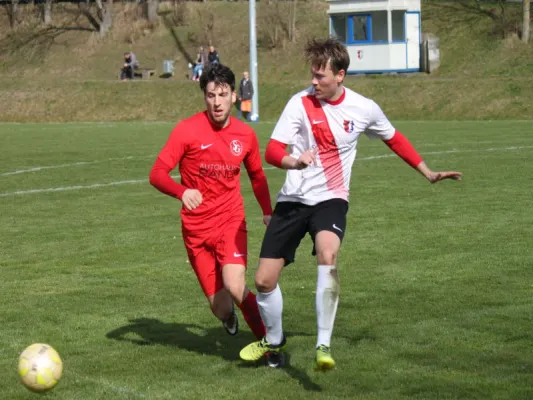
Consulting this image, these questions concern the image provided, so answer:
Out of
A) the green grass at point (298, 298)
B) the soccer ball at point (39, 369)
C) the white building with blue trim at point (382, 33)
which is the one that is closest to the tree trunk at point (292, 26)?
the white building with blue trim at point (382, 33)

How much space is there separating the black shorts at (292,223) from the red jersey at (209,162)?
1.09 ft

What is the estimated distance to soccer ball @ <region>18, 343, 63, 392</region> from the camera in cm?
577

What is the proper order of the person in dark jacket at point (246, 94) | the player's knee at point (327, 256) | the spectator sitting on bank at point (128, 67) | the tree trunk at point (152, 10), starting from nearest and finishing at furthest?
1. the player's knee at point (327, 256)
2. the person in dark jacket at point (246, 94)
3. the spectator sitting on bank at point (128, 67)
4. the tree trunk at point (152, 10)

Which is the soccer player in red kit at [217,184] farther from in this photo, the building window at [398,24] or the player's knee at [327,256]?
the building window at [398,24]

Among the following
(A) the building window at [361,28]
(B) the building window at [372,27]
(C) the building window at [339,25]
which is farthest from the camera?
(C) the building window at [339,25]

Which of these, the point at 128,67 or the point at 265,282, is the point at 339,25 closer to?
the point at 128,67

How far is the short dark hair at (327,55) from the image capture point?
21.0 ft

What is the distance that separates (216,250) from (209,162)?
58 centimetres

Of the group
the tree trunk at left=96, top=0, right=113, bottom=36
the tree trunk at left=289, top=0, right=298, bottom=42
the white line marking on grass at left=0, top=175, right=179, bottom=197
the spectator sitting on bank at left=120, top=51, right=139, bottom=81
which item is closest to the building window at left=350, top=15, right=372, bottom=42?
the tree trunk at left=289, top=0, right=298, bottom=42

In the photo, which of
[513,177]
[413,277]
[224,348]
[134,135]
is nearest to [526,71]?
[134,135]

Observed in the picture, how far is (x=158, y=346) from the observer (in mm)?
7238

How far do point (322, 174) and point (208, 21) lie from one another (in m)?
55.5

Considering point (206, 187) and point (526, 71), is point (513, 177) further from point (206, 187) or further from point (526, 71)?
point (526, 71)

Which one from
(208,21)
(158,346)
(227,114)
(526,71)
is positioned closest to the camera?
→ (227,114)
